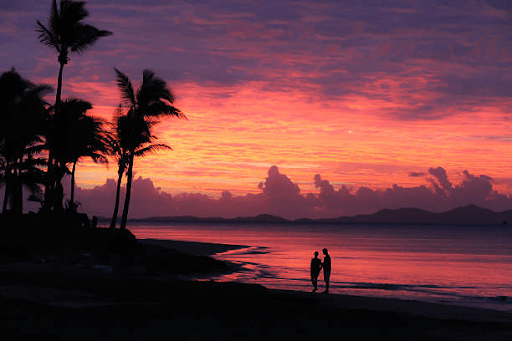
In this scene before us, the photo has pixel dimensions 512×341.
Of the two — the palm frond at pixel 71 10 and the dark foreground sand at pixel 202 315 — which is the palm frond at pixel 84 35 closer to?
the palm frond at pixel 71 10

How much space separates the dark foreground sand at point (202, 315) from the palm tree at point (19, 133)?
20.1 m

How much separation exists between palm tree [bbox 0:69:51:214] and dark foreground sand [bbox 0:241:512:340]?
20143 millimetres

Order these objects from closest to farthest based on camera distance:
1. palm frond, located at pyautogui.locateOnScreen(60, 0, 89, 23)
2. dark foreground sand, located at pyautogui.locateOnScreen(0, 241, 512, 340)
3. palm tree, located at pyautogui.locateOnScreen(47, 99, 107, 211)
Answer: dark foreground sand, located at pyautogui.locateOnScreen(0, 241, 512, 340)
palm frond, located at pyautogui.locateOnScreen(60, 0, 89, 23)
palm tree, located at pyautogui.locateOnScreen(47, 99, 107, 211)

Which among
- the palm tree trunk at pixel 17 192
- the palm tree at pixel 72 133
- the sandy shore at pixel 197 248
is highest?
the palm tree at pixel 72 133

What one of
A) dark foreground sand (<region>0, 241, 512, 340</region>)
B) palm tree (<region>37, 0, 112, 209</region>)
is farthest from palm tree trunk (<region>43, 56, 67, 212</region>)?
dark foreground sand (<region>0, 241, 512, 340</region>)

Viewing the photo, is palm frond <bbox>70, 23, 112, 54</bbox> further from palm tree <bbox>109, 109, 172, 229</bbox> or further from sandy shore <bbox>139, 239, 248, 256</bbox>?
sandy shore <bbox>139, 239, 248, 256</bbox>

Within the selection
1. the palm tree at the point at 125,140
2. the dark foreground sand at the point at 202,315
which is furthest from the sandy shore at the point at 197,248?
the dark foreground sand at the point at 202,315

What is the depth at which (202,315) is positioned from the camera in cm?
1391

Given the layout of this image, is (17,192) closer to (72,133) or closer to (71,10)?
(72,133)

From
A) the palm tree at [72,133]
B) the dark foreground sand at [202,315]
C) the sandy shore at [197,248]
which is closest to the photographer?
the dark foreground sand at [202,315]

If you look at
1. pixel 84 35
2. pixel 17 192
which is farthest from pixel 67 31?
pixel 17 192

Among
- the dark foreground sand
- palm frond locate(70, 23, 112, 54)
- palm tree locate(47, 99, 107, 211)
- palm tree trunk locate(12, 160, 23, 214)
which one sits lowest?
the dark foreground sand

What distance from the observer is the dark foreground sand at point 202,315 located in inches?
460

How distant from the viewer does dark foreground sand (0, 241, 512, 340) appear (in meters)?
11.7
